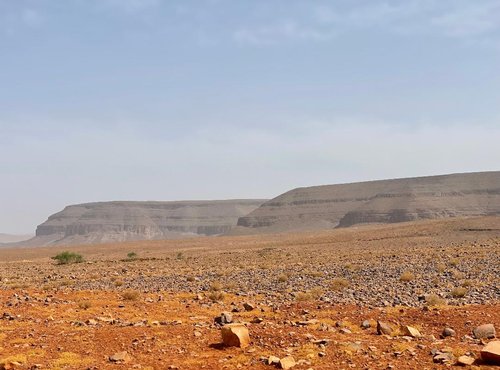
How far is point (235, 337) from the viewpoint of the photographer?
10633 millimetres

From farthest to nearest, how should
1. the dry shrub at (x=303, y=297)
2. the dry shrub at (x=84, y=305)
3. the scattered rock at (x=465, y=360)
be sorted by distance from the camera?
1. the dry shrub at (x=84, y=305)
2. the dry shrub at (x=303, y=297)
3. the scattered rock at (x=465, y=360)

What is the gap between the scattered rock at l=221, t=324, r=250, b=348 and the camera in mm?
10633

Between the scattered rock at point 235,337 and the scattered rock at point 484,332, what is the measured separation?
4.82 meters

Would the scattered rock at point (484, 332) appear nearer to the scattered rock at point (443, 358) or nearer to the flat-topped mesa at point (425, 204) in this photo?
the scattered rock at point (443, 358)

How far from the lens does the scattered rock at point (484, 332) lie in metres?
10.8

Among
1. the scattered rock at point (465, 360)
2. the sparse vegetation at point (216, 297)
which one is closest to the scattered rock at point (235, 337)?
the scattered rock at point (465, 360)

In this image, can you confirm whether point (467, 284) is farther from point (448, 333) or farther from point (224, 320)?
point (224, 320)

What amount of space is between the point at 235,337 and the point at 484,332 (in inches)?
207

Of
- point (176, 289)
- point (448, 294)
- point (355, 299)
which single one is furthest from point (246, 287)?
point (448, 294)

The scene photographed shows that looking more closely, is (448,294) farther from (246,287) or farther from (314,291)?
(246,287)

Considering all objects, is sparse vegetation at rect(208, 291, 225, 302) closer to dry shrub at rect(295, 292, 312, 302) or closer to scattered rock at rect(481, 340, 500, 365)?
dry shrub at rect(295, 292, 312, 302)

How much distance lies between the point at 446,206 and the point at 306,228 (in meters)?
48.9

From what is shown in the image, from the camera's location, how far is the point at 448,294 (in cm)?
1759

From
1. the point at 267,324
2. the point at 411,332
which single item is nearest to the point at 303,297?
the point at 267,324
